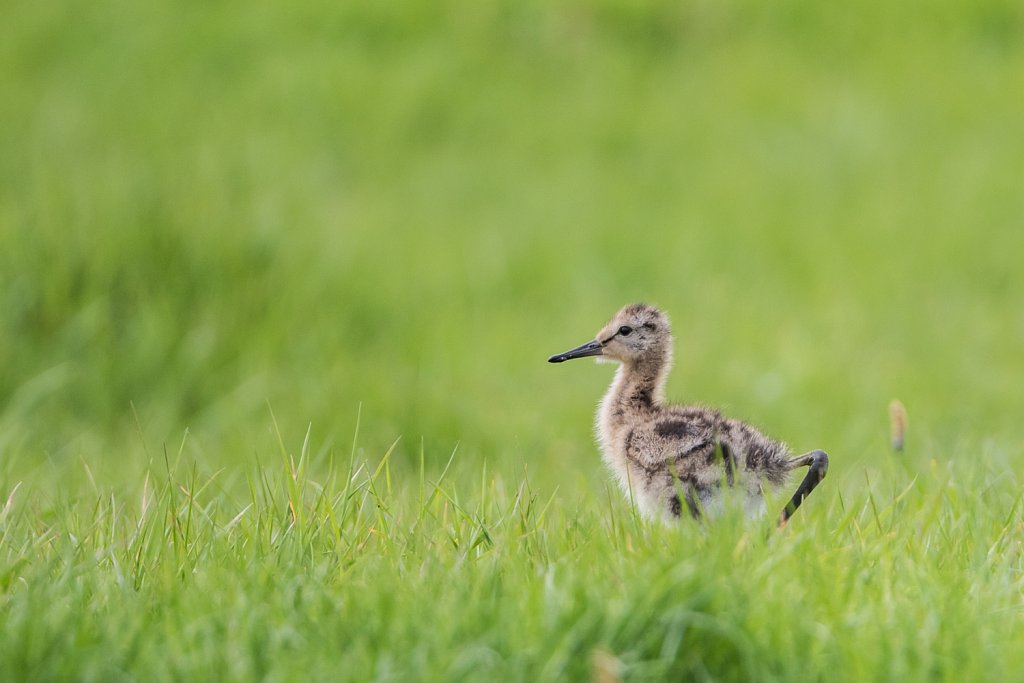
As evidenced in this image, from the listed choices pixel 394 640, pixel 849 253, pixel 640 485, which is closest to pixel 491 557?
pixel 394 640

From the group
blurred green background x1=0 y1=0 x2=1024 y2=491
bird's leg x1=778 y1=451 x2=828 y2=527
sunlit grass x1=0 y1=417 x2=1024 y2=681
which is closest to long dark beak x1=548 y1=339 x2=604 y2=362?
sunlit grass x1=0 y1=417 x2=1024 y2=681

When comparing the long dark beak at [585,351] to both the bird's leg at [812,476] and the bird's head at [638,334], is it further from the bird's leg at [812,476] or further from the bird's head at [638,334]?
the bird's leg at [812,476]

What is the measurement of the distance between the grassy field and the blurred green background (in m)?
0.04

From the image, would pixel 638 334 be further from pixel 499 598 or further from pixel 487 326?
pixel 487 326

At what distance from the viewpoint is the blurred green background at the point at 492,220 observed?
26.8 feet

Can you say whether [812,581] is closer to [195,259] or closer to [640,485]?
[640,485]

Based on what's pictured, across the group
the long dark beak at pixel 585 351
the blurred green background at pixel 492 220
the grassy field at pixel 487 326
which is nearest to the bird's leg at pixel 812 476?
the grassy field at pixel 487 326

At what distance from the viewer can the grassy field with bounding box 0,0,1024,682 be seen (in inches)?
126

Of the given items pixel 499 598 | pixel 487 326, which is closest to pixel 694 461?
pixel 499 598

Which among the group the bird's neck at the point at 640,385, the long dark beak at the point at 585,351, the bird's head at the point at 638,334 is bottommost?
the bird's neck at the point at 640,385

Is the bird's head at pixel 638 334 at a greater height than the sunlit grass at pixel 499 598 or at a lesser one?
greater

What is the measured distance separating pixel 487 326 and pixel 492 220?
7.22 ft

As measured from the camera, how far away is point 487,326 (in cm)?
→ 996

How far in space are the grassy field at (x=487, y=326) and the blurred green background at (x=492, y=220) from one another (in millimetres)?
39
